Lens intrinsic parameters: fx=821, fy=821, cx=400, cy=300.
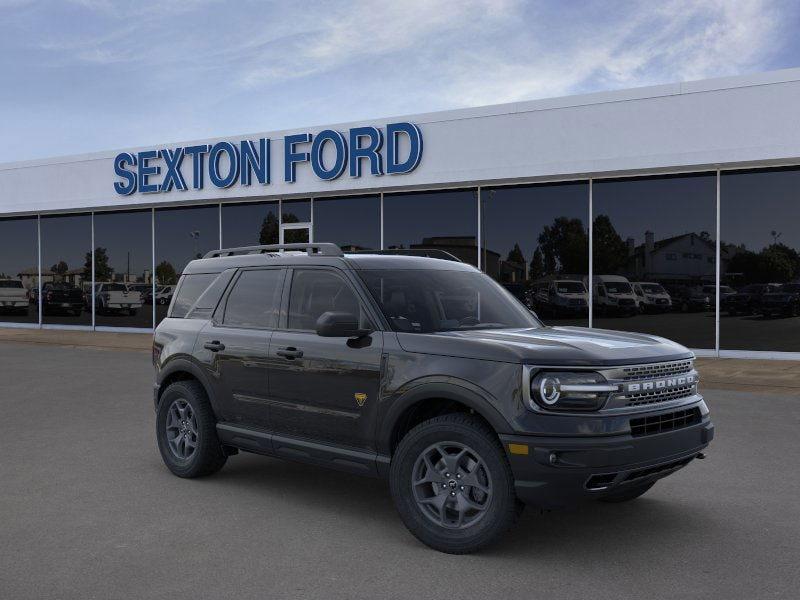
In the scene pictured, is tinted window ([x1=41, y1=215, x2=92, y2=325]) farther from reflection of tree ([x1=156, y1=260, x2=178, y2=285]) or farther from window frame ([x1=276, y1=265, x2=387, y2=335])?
window frame ([x1=276, y1=265, x2=387, y2=335])

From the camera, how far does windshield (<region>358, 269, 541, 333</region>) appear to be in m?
5.43

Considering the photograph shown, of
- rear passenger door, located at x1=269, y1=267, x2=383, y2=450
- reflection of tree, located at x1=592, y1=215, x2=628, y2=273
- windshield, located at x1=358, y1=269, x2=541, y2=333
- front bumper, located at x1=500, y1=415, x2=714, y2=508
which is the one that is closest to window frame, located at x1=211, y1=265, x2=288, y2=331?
rear passenger door, located at x1=269, y1=267, x2=383, y2=450

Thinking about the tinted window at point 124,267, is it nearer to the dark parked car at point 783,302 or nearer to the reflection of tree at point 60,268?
the reflection of tree at point 60,268

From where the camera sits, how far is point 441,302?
18.7 ft

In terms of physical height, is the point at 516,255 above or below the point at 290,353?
above

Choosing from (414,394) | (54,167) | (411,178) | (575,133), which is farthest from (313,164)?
(414,394)

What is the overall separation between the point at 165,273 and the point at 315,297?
18591mm

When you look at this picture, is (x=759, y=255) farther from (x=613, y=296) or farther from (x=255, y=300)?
(x=255, y=300)

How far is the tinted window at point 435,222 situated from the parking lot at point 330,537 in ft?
36.8

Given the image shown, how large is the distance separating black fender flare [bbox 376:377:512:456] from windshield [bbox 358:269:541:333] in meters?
0.52

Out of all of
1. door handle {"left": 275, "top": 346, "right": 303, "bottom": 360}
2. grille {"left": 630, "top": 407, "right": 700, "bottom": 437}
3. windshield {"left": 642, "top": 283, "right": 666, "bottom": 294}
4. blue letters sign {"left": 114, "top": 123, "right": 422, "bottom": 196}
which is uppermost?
blue letters sign {"left": 114, "top": 123, "right": 422, "bottom": 196}

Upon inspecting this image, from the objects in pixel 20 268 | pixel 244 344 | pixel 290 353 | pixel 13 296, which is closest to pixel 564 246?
pixel 244 344

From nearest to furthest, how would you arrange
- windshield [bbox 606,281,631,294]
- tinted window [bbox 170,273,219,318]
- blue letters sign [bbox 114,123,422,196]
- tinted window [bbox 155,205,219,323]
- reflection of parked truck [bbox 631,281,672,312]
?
1. tinted window [bbox 170,273,219,318]
2. reflection of parked truck [bbox 631,281,672,312]
3. windshield [bbox 606,281,631,294]
4. blue letters sign [bbox 114,123,422,196]
5. tinted window [bbox 155,205,219,323]

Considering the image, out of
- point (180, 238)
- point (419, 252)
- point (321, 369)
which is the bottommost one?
point (321, 369)
